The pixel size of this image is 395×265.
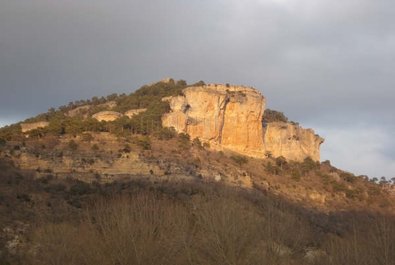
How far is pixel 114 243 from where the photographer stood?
73.4 feet

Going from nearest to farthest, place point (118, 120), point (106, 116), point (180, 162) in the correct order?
1. point (180, 162)
2. point (118, 120)
3. point (106, 116)

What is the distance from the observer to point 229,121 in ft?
295

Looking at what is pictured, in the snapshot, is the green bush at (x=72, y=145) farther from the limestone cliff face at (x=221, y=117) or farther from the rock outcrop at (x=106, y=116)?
the limestone cliff face at (x=221, y=117)

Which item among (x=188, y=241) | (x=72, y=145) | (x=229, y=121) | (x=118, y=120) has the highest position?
(x=229, y=121)

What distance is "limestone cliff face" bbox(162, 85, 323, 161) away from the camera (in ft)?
285

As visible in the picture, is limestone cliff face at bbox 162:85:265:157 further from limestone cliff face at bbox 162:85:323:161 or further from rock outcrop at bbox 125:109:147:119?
rock outcrop at bbox 125:109:147:119

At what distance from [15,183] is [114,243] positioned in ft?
107

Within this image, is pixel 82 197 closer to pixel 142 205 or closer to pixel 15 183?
pixel 15 183

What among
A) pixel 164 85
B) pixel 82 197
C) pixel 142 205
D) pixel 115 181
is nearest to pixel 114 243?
pixel 142 205

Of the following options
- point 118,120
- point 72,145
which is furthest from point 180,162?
point 118,120

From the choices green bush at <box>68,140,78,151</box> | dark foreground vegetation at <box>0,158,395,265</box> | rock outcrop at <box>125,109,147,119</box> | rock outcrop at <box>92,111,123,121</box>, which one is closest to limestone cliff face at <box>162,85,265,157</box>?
rock outcrop at <box>125,109,147,119</box>

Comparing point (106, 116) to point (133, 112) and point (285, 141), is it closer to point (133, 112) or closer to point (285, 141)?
point (133, 112)

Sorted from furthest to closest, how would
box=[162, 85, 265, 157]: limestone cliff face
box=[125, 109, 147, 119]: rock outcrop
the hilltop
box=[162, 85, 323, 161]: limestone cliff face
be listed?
1. box=[125, 109, 147, 119]: rock outcrop
2. box=[162, 85, 323, 161]: limestone cliff face
3. box=[162, 85, 265, 157]: limestone cliff face
4. the hilltop

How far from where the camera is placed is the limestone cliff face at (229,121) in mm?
87000
